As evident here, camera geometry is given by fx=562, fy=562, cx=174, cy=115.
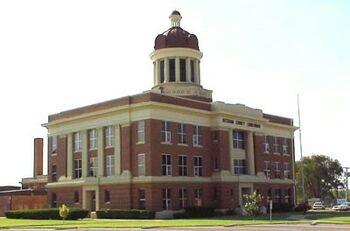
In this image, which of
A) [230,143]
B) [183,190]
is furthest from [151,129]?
[230,143]

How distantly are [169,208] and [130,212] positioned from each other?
4.59 metres

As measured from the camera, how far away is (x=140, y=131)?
58875 mm

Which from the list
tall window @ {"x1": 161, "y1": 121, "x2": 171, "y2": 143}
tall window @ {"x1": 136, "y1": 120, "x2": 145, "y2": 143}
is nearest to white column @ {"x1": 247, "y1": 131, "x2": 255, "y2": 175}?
tall window @ {"x1": 161, "y1": 121, "x2": 171, "y2": 143}

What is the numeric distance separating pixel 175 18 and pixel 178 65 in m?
8.25

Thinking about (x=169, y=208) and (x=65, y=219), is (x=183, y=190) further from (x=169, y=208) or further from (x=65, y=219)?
(x=65, y=219)

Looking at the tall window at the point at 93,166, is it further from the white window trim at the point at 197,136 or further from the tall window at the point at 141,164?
the white window trim at the point at 197,136

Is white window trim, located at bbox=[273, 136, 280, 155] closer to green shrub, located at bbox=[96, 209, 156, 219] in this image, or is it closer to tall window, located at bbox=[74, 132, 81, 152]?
green shrub, located at bbox=[96, 209, 156, 219]

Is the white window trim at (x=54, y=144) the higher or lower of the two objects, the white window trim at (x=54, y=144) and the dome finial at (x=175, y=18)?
the lower

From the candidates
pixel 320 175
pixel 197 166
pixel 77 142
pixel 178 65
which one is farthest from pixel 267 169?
pixel 320 175

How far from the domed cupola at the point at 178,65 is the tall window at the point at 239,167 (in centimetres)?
859

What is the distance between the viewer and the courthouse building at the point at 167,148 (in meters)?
58.4

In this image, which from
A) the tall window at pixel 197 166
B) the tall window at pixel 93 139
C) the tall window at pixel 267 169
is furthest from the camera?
Answer: the tall window at pixel 267 169

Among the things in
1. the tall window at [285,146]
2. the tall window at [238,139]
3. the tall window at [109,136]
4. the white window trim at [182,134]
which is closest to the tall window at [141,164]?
the tall window at [109,136]

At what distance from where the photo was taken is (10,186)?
326 feet
